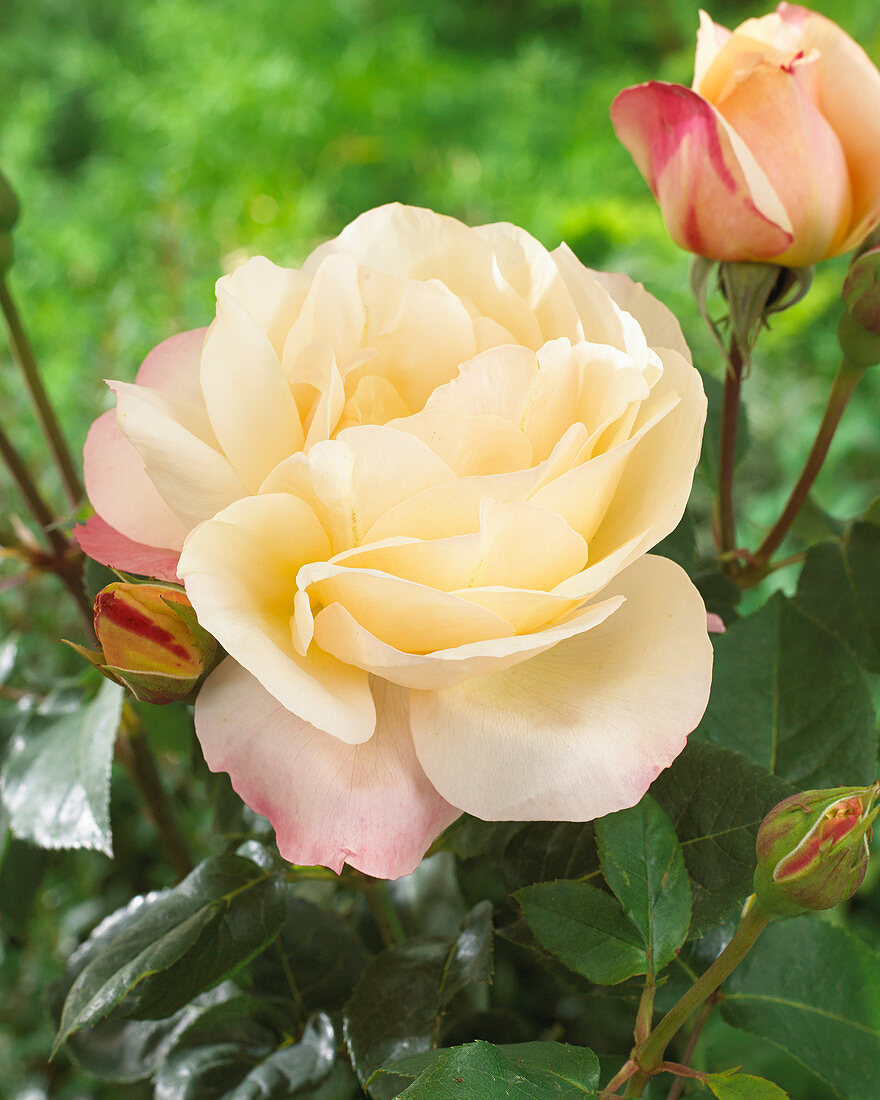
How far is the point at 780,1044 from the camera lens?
23 cm

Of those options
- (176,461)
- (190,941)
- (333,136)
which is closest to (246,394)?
(176,461)

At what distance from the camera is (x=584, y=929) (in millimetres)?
204

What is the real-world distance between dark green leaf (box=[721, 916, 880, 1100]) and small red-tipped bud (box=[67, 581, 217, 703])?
6.3 inches

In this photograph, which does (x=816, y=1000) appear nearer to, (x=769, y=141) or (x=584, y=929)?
(x=584, y=929)

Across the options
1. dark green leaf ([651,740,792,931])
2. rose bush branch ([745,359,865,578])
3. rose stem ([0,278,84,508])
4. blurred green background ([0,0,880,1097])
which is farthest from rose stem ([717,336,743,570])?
blurred green background ([0,0,880,1097])

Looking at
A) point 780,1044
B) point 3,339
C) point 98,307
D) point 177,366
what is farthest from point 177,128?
point 780,1044

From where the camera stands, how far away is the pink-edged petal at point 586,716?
0.17 m

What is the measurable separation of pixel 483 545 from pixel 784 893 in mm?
81

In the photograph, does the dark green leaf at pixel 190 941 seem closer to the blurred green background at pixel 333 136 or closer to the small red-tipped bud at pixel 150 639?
the small red-tipped bud at pixel 150 639

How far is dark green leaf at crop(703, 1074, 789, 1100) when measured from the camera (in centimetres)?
18

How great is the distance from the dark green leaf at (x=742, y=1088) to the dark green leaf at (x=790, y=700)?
0.08 meters

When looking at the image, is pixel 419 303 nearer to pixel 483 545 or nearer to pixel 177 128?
pixel 483 545

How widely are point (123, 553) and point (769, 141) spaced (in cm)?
19

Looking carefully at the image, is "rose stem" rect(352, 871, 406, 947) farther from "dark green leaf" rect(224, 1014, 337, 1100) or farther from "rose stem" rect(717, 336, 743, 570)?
"rose stem" rect(717, 336, 743, 570)
